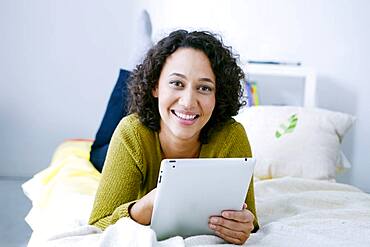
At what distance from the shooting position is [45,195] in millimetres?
1645

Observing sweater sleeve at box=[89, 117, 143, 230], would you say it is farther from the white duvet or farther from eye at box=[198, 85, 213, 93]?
eye at box=[198, 85, 213, 93]

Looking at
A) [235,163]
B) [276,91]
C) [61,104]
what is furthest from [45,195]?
[276,91]

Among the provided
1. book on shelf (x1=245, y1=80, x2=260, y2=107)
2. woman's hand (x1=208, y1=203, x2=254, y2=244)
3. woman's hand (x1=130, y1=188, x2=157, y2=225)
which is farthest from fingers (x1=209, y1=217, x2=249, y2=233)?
book on shelf (x1=245, y1=80, x2=260, y2=107)

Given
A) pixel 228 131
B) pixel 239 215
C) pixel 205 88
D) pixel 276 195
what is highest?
pixel 205 88

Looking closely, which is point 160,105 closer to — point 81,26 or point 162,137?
point 162,137

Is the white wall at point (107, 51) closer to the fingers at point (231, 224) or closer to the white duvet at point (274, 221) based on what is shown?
the white duvet at point (274, 221)

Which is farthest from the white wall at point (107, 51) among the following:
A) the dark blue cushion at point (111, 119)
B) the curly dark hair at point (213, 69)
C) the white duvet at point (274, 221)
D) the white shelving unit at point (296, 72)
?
the curly dark hair at point (213, 69)

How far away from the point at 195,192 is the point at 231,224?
106mm

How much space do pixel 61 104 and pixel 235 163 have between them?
180 cm

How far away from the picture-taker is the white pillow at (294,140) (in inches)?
72.2

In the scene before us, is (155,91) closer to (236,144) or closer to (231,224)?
(236,144)

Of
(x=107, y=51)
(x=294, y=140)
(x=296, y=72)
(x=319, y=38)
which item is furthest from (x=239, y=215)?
(x=107, y=51)

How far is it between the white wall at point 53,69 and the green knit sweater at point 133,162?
1.40 m

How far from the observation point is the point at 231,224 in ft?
3.39
